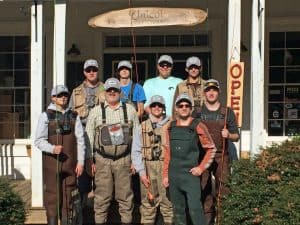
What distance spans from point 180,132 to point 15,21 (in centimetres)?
634

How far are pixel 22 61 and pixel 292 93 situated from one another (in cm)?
538

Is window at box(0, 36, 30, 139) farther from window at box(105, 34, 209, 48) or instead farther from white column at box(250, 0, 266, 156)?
white column at box(250, 0, 266, 156)

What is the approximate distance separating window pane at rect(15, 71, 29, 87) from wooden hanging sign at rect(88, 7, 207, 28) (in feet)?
12.4

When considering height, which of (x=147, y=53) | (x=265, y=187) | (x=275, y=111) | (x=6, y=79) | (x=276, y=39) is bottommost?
(x=265, y=187)

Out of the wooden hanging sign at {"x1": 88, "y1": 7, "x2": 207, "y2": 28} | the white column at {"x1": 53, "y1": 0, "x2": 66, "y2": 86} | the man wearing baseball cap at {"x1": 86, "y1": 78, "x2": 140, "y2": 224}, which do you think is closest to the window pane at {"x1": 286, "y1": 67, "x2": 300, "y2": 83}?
the wooden hanging sign at {"x1": 88, "y1": 7, "x2": 207, "y2": 28}

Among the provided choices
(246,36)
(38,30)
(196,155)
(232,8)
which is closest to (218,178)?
(196,155)

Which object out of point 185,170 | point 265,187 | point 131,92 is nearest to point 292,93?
point 131,92

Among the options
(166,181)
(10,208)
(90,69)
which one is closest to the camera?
(10,208)

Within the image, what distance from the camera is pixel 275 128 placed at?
11266mm

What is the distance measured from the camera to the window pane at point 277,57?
11.1m

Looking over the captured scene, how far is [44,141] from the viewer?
6.40m

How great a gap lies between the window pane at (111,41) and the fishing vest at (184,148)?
225 inches

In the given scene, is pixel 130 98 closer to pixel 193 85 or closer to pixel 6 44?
pixel 193 85

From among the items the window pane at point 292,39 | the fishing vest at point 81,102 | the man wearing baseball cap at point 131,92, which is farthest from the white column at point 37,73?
the window pane at point 292,39
